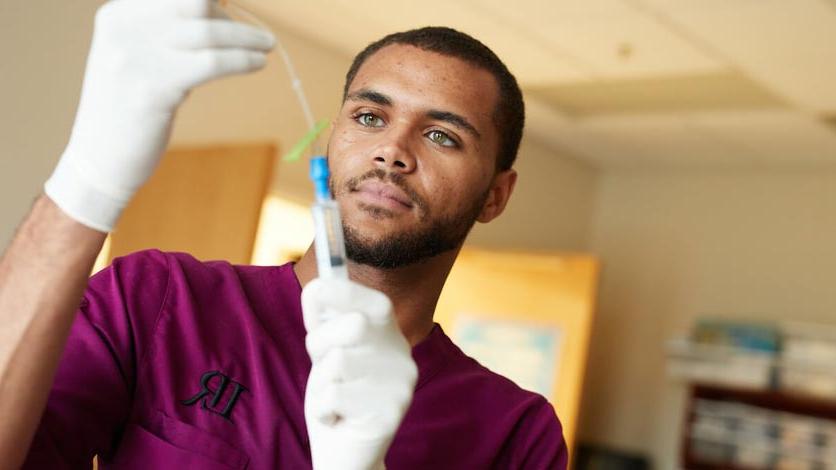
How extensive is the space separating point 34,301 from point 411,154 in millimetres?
511

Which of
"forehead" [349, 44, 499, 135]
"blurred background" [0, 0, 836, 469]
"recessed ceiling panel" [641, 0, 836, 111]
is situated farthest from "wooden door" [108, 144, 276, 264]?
"forehead" [349, 44, 499, 135]

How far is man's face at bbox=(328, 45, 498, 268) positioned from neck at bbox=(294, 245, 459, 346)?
31 millimetres

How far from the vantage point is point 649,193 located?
5320mm

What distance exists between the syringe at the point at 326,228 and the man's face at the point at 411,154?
21 centimetres

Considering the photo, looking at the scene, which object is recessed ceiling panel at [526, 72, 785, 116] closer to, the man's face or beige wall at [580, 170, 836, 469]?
beige wall at [580, 170, 836, 469]

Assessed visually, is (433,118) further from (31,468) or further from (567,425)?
(567,425)

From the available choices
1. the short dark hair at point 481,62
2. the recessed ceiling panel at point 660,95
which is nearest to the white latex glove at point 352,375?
the short dark hair at point 481,62

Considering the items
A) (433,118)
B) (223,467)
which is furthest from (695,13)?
(223,467)

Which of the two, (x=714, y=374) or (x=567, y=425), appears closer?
(x=567, y=425)

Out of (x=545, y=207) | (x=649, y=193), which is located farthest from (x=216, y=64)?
(x=649, y=193)

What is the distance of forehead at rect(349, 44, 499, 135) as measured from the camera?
123cm

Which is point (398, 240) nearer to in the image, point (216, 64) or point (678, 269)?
point (216, 64)

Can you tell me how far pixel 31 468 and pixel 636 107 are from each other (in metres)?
3.77

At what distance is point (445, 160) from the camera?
1.22 m
